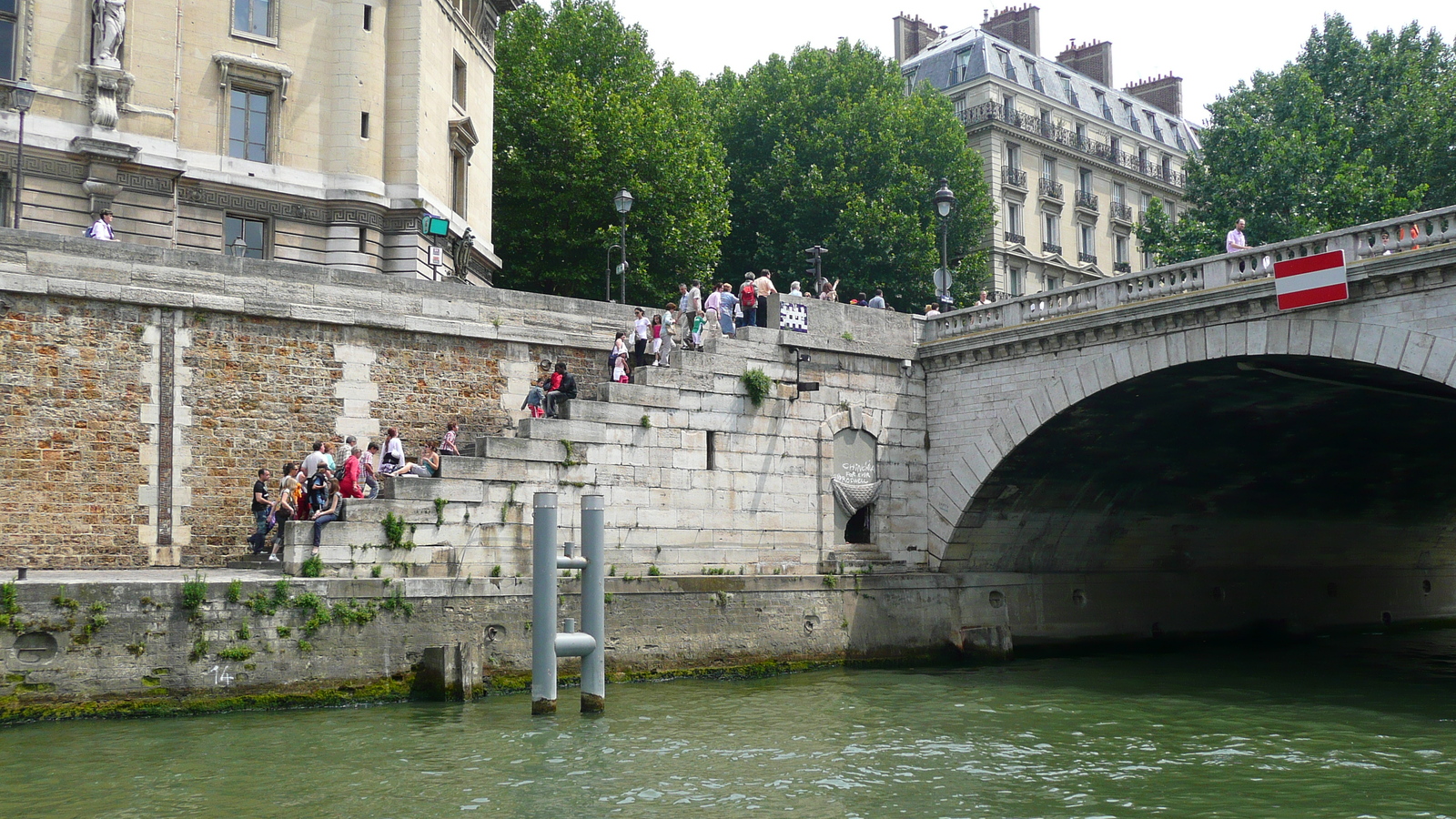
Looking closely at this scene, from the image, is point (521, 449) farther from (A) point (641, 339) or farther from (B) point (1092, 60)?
(B) point (1092, 60)

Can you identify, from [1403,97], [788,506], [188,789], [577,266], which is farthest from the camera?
[1403,97]

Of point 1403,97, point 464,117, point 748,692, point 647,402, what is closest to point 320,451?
point 647,402

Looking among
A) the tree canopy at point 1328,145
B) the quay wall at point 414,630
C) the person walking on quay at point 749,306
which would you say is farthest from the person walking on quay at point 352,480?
the tree canopy at point 1328,145

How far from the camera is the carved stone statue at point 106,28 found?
24.6 meters

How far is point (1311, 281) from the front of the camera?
66.5 feet

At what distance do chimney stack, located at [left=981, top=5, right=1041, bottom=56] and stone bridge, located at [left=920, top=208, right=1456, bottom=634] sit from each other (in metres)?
30.1

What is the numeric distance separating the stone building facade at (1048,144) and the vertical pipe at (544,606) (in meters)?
39.1

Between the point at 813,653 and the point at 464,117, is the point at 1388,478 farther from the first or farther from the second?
the point at 464,117

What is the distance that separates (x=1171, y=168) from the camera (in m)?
64.8

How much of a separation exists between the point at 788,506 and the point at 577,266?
14.9 m

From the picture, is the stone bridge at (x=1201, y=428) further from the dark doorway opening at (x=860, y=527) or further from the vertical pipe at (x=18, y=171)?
the vertical pipe at (x=18, y=171)

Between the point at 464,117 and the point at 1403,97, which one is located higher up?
the point at 1403,97

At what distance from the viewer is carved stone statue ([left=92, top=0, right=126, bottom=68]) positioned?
24.6 m

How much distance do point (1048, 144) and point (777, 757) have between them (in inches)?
1803
